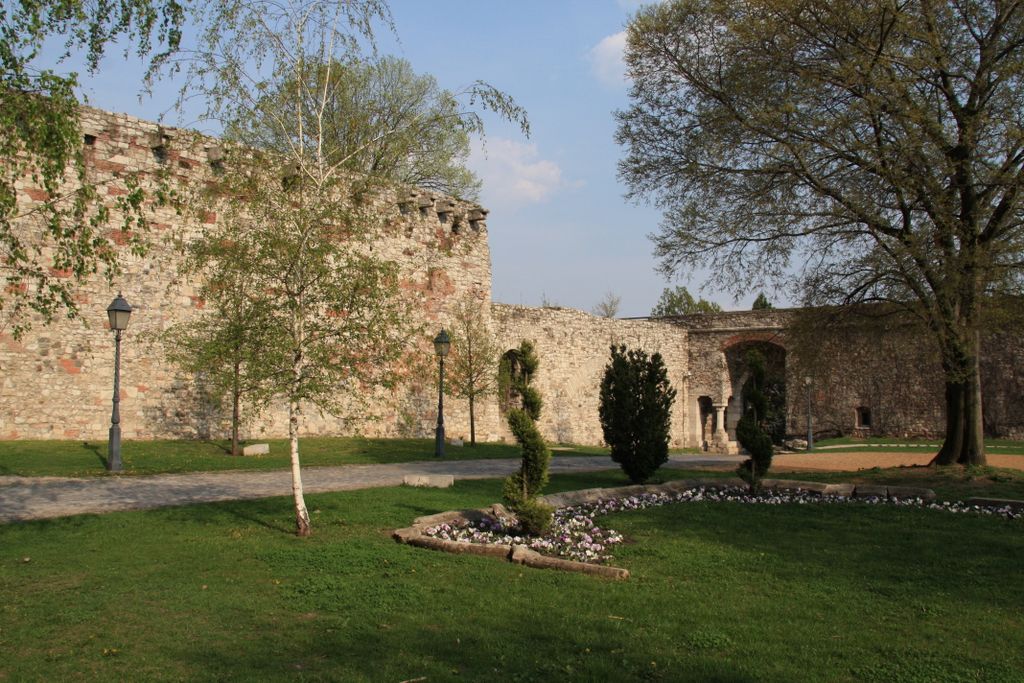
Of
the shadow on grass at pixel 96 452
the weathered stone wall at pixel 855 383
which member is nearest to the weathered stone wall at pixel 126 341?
the shadow on grass at pixel 96 452

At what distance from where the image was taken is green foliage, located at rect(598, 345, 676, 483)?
1277 cm

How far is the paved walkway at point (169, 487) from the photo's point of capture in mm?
8867

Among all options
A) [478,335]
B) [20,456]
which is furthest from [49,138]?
[478,335]

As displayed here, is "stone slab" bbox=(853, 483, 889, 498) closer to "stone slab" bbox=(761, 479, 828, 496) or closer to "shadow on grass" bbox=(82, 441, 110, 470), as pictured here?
"stone slab" bbox=(761, 479, 828, 496)

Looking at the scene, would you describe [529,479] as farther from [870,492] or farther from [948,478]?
[948,478]

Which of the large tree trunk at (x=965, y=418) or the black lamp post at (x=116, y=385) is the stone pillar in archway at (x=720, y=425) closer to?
the large tree trunk at (x=965, y=418)

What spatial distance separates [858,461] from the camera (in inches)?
748

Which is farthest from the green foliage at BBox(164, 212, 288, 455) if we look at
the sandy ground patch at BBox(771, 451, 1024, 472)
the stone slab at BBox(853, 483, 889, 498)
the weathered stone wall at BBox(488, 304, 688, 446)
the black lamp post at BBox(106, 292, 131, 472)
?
the weathered stone wall at BBox(488, 304, 688, 446)

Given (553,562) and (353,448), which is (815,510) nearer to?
(553,562)

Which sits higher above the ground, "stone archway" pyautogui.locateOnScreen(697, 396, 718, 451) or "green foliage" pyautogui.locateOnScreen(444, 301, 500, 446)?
"green foliage" pyautogui.locateOnScreen(444, 301, 500, 446)

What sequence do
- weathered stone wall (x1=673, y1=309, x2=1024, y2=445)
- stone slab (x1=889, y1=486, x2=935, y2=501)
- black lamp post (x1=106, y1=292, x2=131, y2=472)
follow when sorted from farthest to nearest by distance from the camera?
1. weathered stone wall (x1=673, y1=309, x2=1024, y2=445)
2. black lamp post (x1=106, y1=292, x2=131, y2=472)
3. stone slab (x1=889, y1=486, x2=935, y2=501)

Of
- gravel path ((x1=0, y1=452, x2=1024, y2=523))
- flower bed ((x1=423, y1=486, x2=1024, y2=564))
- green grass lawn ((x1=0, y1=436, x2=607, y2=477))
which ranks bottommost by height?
flower bed ((x1=423, y1=486, x2=1024, y2=564))

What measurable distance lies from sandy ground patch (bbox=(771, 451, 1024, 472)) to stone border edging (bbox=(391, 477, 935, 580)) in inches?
196

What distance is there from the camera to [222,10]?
8023mm
